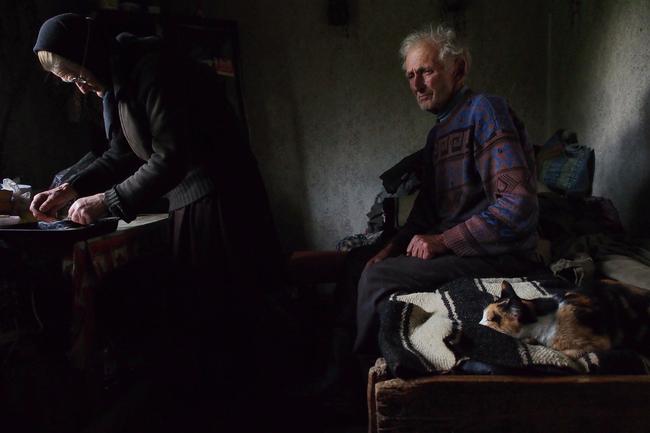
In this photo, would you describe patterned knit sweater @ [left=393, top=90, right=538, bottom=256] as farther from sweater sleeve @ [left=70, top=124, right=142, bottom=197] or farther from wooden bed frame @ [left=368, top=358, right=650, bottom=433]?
sweater sleeve @ [left=70, top=124, right=142, bottom=197]

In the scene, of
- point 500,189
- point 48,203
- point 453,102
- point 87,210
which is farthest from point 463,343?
point 48,203

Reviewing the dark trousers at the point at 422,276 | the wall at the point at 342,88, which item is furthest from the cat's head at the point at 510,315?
the wall at the point at 342,88

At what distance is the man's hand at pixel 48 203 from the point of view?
1.42m

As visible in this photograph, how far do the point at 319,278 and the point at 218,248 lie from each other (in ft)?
3.86

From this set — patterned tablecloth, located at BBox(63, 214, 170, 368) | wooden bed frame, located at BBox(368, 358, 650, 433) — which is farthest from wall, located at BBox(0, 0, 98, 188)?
wooden bed frame, located at BBox(368, 358, 650, 433)

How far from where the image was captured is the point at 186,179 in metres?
1.41

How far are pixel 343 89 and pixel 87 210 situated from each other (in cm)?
239

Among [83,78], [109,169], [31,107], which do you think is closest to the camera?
[83,78]

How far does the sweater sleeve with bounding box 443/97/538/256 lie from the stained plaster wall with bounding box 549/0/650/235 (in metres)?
0.86

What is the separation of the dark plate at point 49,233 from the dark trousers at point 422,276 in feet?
2.86

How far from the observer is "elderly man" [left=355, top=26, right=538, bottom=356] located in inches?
49.7

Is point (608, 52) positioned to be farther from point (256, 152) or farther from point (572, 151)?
point (256, 152)

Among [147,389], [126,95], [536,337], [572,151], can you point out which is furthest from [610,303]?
[147,389]

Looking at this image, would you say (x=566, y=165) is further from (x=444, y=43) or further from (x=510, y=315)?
(x=510, y=315)
